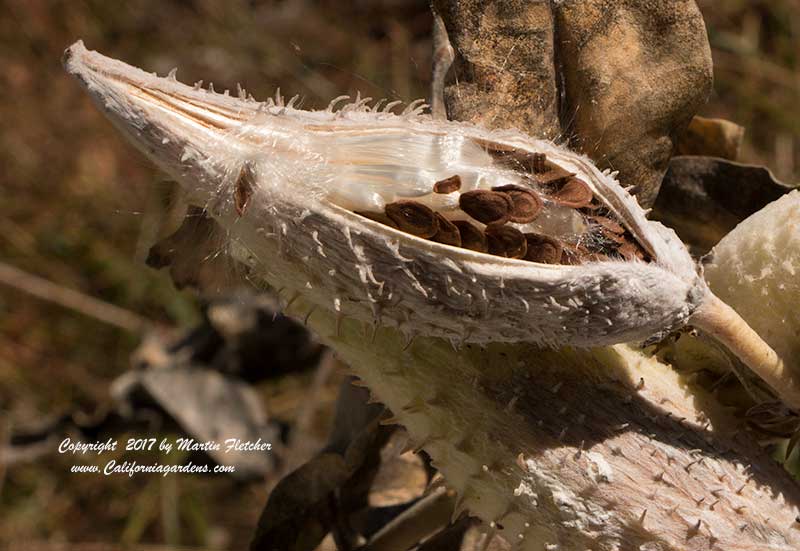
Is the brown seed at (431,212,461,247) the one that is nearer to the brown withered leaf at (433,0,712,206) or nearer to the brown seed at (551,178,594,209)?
the brown seed at (551,178,594,209)

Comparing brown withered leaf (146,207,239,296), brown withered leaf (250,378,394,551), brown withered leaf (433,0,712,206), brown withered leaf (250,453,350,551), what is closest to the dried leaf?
brown withered leaf (433,0,712,206)

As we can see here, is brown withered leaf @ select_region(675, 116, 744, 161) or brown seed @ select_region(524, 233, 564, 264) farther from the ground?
brown seed @ select_region(524, 233, 564, 264)

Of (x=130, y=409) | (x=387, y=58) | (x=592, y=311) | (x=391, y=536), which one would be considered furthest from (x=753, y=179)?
(x=387, y=58)

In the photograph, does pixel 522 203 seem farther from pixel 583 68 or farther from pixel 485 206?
pixel 583 68

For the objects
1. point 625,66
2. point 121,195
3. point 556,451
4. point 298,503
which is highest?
point 625,66

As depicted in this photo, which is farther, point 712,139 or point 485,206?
point 712,139

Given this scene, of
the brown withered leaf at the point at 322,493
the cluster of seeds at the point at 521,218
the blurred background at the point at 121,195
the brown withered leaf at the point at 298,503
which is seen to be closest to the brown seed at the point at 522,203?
the cluster of seeds at the point at 521,218

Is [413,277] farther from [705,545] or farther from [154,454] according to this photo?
[154,454]

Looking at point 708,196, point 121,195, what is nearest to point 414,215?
point 708,196
